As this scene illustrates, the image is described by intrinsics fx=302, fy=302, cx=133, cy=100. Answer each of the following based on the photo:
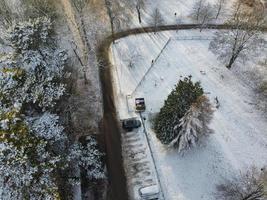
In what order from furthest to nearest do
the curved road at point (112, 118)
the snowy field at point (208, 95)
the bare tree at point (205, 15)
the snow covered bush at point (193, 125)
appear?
1. the bare tree at point (205, 15)
2. the snowy field at point (208, 95)
3. the curved road at point (112, 118)
4. the snow covered bush at point (193, 125)

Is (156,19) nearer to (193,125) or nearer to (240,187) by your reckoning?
(193,125)

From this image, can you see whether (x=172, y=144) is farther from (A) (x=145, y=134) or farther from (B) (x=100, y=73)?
(B) (x=100, y=73)

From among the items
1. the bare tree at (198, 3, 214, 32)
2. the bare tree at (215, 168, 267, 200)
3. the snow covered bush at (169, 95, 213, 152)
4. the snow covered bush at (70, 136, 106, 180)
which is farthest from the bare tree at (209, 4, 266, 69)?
the snow covered bush at (70, 136, 106, 180)

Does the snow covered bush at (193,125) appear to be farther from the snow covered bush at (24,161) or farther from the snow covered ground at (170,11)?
the snow covered ground at (170,11)

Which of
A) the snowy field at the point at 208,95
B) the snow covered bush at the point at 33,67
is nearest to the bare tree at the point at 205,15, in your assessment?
the snowy field at the point at 208,95

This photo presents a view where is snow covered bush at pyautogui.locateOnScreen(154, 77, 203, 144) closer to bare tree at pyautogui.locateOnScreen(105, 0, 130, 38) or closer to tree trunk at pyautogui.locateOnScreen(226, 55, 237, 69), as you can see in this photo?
tree trunk at pyautogui.locateOnScreen(226, 55, 237, 69)

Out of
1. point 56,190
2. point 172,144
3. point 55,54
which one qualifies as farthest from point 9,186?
point 172,144
